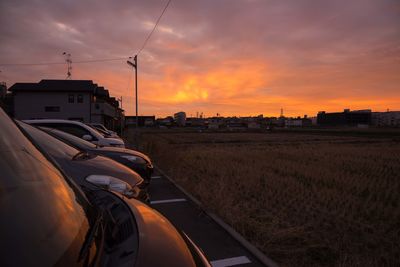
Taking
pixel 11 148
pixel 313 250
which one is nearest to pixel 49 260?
pixel 11 148

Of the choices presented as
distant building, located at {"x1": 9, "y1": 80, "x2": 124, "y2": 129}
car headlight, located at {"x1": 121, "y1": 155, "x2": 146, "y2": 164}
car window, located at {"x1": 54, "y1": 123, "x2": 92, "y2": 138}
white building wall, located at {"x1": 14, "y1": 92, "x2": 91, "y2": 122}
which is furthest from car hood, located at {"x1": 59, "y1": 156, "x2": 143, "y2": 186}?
white building wall, located at {"x1": 14, "y1": 92, "x2": 91, "y2": 122}

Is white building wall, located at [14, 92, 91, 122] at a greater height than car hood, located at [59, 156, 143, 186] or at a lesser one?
greater

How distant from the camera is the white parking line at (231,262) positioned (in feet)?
13.0

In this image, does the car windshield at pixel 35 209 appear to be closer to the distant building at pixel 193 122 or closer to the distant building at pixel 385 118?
the distant building at pixel 193 122

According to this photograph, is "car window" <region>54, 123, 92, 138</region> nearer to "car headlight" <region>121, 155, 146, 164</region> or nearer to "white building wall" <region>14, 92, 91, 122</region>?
"car headlight" <region>121, 155, 146, 164</region>

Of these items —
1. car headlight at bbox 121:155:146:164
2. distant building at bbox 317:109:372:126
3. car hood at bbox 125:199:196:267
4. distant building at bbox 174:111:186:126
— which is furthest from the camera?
distant building at bbox 174:111:186:126

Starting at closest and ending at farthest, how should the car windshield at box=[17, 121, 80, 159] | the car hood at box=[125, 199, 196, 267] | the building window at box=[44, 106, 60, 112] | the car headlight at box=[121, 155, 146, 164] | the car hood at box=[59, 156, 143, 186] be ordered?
the car hood at box=[125, 199, 196, 267] → the car hood at box=[59, 156, 143, 186] → the car windshield at box=[17, 121, 80, 159] → the car headlight at box=[121, 155, 146, 164] → the building window at box=[44, 106, 60, 112]

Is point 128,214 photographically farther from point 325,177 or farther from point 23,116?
point 23,116

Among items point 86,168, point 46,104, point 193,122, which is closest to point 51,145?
point 86,168

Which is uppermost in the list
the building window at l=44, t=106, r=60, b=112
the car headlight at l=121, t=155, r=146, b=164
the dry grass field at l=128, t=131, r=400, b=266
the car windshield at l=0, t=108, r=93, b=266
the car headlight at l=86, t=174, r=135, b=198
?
the building window at l=44, t=106, r=60, b=112

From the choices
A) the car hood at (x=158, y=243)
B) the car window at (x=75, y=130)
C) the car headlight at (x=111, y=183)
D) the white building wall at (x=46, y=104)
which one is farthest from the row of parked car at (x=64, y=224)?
the white building wall at (x=46, y=104)

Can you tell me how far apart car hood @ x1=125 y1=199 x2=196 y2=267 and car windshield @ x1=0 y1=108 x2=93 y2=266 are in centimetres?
27

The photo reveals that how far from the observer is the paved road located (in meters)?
4.12

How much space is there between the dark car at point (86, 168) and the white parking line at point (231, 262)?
1142 mm
